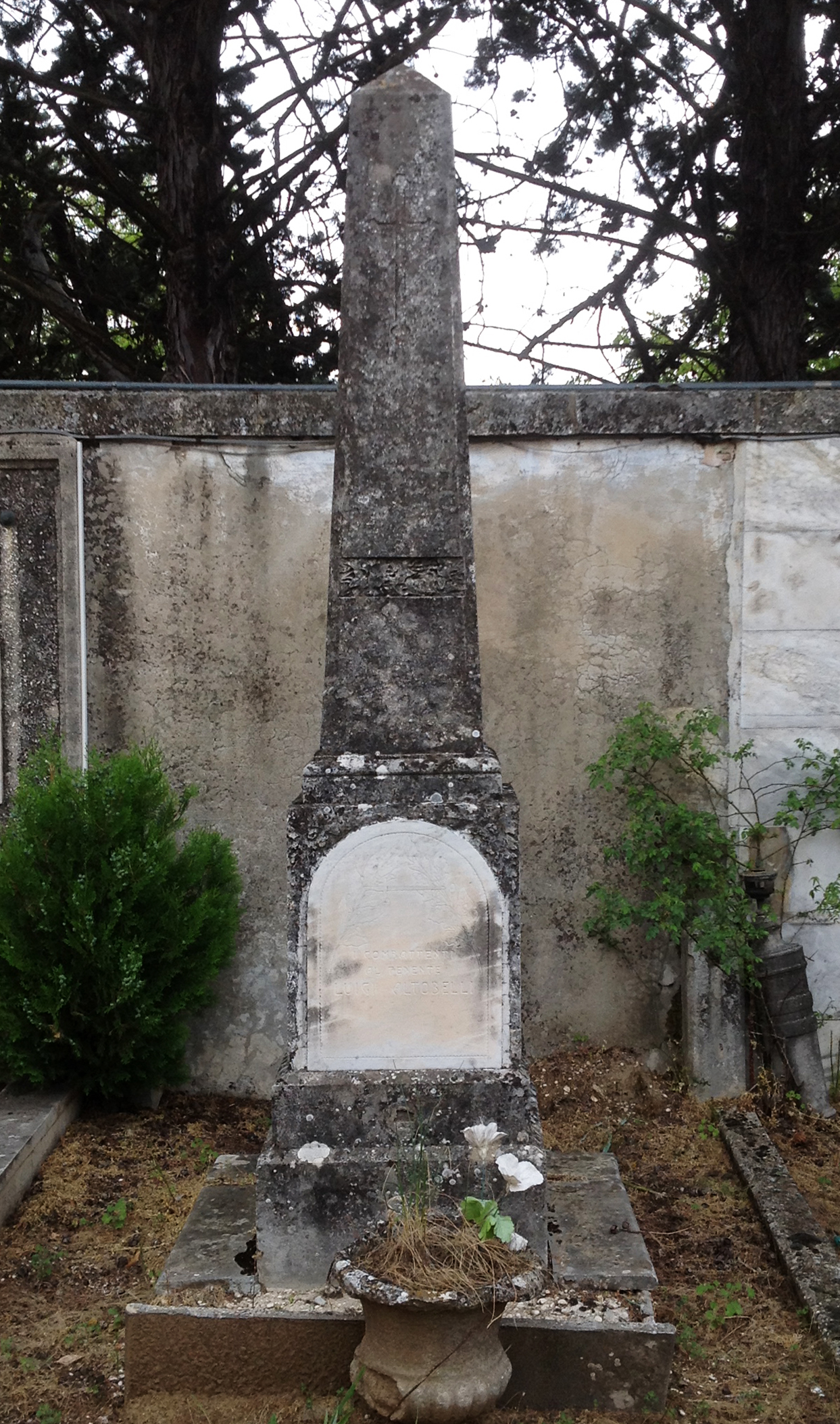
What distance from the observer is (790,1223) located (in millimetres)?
3855

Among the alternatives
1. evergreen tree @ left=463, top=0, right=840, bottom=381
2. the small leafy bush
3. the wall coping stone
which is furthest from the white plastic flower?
evergreen tree @ left=463, top=0, right=840, bottom=381

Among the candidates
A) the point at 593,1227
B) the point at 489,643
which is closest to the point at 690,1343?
the point at 593,1227

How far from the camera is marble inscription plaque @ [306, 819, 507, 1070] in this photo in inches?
133

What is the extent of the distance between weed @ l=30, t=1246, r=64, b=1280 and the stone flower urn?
1.41m

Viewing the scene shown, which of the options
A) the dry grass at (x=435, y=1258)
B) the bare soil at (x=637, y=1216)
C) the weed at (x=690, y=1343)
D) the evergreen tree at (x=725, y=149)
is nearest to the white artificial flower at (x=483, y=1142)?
the dry grass at (x=435, y=1258)

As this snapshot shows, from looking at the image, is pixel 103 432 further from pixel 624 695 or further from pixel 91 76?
pixel 91 76

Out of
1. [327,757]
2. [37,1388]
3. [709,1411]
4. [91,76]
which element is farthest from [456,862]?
[91,76]

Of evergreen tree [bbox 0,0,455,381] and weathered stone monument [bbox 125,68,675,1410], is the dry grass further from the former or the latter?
evergreen tree [bbox 0,0,455,381]

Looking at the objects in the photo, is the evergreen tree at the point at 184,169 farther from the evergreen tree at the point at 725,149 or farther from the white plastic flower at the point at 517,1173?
the white plastic flower at the point at 517,1173

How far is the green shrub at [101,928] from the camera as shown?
4477 millimetres

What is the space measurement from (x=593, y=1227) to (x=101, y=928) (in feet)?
6.94

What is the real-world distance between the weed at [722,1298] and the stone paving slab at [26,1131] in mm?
2278

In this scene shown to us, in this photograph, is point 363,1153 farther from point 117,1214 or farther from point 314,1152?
point 117,1214

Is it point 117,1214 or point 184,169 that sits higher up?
point 184,169
